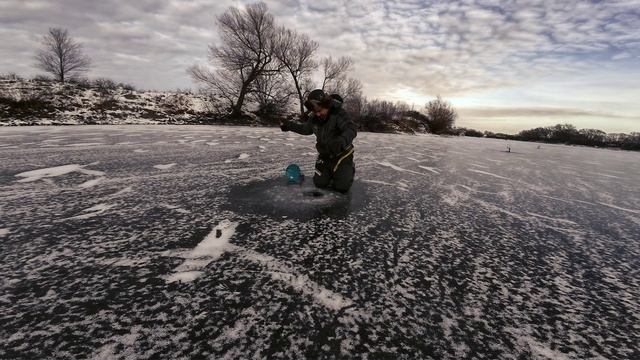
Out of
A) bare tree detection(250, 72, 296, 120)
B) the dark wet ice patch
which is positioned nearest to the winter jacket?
the dark wet ice patch

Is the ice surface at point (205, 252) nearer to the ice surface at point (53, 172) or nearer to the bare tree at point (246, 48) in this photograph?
the ice surface at point (53, 172)

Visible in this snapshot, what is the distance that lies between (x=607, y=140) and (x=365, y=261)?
6375 centimetres

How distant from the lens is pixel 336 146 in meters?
3.85

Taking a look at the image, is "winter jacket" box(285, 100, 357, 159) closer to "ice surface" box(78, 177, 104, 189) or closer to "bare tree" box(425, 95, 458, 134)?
"ice surface" box(78, 177, 104, 189)

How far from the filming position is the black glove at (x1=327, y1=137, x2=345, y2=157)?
3776 millimetres

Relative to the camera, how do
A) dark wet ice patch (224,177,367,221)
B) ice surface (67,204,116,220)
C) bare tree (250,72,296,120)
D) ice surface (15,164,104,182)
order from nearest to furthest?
ice surface (67,204,116,220) < dark wet ice patch (224,177,367,221) < ice surface (15,164,104,182) < bare tree (250,72,296,120)

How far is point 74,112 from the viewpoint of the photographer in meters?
16.9

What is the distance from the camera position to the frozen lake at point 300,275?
4.37ft

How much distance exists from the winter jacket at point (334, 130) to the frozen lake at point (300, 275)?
1.97 ft

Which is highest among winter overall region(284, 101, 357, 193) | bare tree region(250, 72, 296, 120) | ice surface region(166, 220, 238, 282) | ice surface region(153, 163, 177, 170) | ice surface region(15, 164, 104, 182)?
bare tree region(250, 72, 296, 120)

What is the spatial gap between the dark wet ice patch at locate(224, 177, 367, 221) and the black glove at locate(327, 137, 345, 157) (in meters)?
0.50

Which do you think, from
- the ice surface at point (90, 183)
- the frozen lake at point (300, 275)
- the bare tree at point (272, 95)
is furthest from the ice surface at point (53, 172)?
the bare tree at point (272, 95)

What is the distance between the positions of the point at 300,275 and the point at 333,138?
7.64ft

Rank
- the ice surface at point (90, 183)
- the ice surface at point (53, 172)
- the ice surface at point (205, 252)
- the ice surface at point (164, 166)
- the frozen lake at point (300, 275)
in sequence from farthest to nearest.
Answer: the ice surface at point (164, 166) → the ice surface at point (53, 172) → the ice surface at point (90, 183) → the ice surface at point (205, 252) → the frozen lake at point (300, 275)
